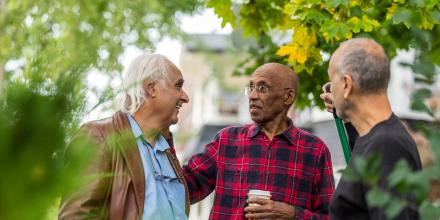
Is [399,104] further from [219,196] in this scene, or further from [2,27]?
[2,27]

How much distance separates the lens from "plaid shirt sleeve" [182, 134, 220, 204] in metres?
4.34

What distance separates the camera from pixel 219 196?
4227mm

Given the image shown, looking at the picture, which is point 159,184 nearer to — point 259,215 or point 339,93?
point 259,215

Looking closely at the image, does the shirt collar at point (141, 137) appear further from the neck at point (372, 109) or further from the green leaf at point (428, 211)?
the green leaf at point (428, 211)

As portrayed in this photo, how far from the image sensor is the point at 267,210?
385 centimetres

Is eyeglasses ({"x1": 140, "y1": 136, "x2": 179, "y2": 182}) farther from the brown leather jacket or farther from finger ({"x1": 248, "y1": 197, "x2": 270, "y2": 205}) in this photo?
finger ({"x1": 248, "y1": 197, "x2": 270, "y2": 205})

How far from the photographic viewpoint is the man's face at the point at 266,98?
4.27 metres

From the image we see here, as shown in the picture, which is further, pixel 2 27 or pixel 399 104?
pixel 399 104

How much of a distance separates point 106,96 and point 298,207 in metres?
2.74

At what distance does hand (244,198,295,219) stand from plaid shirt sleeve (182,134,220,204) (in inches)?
19.8

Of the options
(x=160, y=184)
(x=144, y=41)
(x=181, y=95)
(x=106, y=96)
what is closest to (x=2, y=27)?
(x=106, y=96)

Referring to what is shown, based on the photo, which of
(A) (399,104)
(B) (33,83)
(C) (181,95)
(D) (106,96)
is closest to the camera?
(B) (33,83)

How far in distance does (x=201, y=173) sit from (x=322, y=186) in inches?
25.5

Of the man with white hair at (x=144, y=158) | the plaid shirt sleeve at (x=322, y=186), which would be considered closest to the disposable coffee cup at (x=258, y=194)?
the man with white hair at (x=144, y=158)
